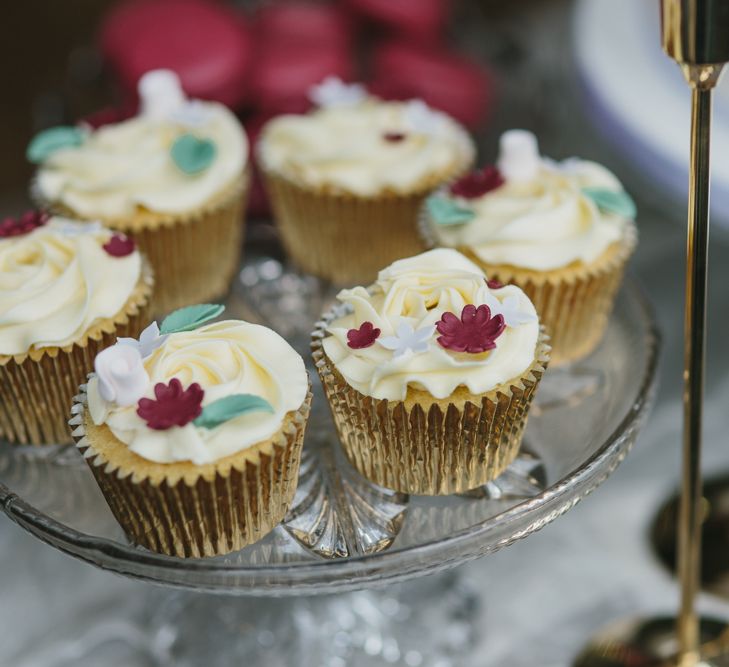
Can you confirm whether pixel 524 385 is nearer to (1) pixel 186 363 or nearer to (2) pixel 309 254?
(1) pixel 186 363

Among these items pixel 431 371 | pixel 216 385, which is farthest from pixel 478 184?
pixel 216 385

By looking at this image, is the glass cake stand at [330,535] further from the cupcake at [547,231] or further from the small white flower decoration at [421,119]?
the small white flower decoration at [421,119]

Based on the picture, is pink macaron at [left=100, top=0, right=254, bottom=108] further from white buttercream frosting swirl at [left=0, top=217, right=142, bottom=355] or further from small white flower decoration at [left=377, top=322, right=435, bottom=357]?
small white flower decoration at [left=377, top=322, right=435, bottom=357]

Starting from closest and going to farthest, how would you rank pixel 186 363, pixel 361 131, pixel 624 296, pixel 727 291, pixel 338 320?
pixel 186 363 → pixel 338 320 → pixel 624 296 → pixel 361 131 → pixel 727 291

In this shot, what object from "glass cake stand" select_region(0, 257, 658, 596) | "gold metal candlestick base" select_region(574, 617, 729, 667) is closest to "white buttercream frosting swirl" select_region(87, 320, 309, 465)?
"glass cake stand" select_region(0, 257, 658, 596)

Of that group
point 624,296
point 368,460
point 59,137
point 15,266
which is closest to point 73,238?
point 15,266
